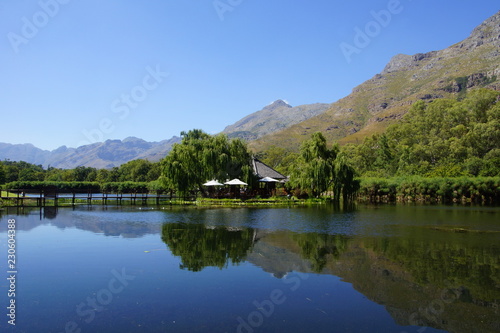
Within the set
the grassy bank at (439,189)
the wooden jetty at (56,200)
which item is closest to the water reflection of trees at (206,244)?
the wooden jetty at (56,200)

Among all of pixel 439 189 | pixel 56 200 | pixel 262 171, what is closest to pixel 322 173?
pixel 262 171

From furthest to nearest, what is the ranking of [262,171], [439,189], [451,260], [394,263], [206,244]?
[439,189], [262,171], [206,244], [451,260], [394,263]

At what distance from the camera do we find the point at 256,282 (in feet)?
27.9

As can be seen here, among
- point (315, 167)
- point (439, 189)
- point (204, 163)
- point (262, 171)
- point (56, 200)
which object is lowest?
point (56, 200)

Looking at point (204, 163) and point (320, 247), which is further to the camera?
point (204, 163)

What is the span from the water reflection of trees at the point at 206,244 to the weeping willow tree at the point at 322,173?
20.6 metres

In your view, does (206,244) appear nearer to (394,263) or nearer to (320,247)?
(320,247)

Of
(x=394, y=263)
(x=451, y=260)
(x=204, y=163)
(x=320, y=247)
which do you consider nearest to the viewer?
(x=394, y=263)

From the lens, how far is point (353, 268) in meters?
9.63

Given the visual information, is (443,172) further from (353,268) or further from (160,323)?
(160,323)

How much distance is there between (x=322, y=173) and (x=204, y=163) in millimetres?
11847

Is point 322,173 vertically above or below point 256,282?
above

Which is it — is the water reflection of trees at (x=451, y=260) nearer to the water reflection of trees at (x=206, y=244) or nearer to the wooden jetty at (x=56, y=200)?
the water reflection of trees at (x=206, y=244)

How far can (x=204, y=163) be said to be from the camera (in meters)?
36.0
